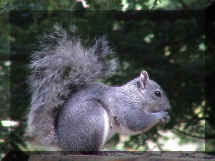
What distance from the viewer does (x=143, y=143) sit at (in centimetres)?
188

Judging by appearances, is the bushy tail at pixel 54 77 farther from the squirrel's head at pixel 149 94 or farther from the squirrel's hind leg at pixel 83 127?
the squirrel's head at pixel 149 94

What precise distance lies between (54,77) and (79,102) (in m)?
0.15

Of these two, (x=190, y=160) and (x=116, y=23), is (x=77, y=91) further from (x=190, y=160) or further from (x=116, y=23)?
(x=116, y=23)

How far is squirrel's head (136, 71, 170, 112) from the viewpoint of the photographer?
47.9 inches

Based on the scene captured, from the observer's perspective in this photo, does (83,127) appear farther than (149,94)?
No

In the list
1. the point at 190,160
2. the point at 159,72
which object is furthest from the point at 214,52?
the point at 190,160

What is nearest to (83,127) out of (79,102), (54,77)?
(79,102)

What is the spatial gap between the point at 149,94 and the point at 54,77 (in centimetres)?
41

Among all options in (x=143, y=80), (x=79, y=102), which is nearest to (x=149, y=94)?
(x=143, y=80)

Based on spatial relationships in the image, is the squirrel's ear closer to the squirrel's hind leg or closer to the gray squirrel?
the gray squirrel

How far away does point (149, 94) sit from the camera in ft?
4.02

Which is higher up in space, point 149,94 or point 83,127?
point 149,94

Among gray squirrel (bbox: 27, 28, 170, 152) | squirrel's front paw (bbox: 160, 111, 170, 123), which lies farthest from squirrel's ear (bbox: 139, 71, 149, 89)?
squirrel's front paw (bbox: 160, 111, 170, 123)

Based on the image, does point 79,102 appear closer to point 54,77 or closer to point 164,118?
point 54,77
